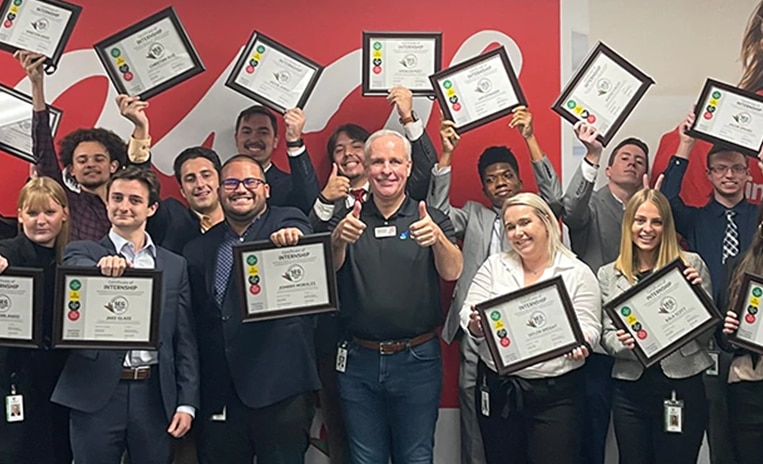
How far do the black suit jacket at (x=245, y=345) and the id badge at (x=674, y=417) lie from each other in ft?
4.75

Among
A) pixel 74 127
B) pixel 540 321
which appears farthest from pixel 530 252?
pixel 74 127

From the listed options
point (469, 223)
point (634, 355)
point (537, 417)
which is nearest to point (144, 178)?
point (469, 223)

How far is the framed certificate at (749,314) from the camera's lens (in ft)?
10.5

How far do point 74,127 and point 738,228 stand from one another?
3505 mm

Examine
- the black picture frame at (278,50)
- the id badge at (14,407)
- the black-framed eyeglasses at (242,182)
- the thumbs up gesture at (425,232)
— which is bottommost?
the id badge at (14,407)

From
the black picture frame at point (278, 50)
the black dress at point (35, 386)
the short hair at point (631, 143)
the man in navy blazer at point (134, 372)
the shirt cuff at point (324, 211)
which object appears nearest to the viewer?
the man in navy blazer at point (134, 372)

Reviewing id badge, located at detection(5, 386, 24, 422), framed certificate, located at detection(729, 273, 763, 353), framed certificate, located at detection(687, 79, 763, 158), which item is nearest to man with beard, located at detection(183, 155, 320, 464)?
id badge, located at detection(5, 386, 24, 422)

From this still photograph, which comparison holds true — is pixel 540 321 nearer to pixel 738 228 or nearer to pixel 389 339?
pixel 389 339

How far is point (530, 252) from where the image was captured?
3.26 m

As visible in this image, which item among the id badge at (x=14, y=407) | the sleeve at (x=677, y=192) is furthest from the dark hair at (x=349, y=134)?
the id badge at (x=14, y=407)

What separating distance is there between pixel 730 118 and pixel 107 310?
3.00 meters

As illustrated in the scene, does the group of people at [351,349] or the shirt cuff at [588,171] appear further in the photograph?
the shirt cuff at [588,171]

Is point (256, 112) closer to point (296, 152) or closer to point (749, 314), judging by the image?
point (296, 152)

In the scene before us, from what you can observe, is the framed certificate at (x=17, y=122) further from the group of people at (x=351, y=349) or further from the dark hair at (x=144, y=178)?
the dark hair at (x=144, y=178)
